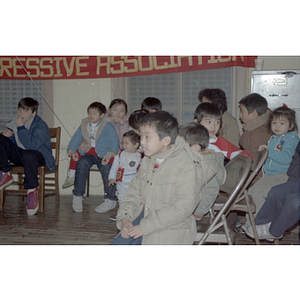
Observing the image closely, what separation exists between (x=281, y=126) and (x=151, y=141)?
4.66 ft

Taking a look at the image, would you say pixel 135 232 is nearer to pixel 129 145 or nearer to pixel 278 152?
pixel 278 152

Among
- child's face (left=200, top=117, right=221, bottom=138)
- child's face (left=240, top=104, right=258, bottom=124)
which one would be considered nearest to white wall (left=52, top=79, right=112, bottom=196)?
child's face (left=240, top=104, right=258, bottom=124)

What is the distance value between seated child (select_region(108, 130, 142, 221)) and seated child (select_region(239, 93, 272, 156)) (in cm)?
101

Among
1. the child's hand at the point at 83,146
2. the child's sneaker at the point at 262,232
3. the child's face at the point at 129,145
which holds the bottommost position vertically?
the child's sneaker at the point at 262,232

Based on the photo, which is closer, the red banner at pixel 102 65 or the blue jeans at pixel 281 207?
the blue jeans at pixel 281 207

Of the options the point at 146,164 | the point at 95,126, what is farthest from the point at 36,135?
the point at 146,164

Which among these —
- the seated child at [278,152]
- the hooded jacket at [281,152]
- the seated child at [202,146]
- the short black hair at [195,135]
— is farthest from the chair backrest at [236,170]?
the hooded jacket at [281,152]

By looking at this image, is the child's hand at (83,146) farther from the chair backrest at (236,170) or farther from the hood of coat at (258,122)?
the chair backrest at (236,170)

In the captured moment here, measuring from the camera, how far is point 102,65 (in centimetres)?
426

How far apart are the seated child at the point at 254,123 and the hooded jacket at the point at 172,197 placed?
134 centimetres

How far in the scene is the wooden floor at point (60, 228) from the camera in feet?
9.28

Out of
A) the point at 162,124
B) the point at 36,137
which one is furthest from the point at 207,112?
the point at 36,137

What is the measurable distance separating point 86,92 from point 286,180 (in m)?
2.75

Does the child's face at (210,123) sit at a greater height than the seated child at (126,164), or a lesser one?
greater
